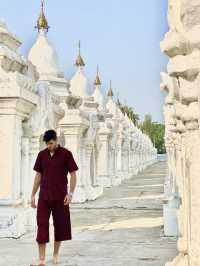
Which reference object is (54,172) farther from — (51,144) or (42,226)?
Answer: (42,226)

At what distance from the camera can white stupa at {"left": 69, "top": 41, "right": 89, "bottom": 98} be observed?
1841cm

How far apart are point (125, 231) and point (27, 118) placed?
8.03ft

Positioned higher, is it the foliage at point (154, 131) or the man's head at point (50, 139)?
the foliage at point (154, 131)

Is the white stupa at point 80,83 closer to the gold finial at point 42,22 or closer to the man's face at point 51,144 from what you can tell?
the gold finial at point 42,22

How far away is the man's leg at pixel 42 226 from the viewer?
5457mm

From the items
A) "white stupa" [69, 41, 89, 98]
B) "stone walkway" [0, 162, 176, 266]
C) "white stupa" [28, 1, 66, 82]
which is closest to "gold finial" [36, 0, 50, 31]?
"white stupa" [28, 1, 66, 82]

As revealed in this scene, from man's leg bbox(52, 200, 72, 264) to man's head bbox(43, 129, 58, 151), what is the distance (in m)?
0.60

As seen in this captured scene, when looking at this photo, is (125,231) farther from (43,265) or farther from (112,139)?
(112,139)

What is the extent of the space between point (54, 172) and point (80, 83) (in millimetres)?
13065

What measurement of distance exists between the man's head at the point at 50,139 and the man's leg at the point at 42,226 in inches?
23.6

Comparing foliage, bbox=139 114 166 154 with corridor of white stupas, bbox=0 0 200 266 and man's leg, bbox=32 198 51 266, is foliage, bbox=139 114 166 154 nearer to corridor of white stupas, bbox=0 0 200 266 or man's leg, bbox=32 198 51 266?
corridor of white stupas, bbox=0 0 200 266

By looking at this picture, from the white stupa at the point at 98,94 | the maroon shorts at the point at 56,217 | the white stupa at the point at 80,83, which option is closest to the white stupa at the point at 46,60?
the white stupa at the point at 80,83

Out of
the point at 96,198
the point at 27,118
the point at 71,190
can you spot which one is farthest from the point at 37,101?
the point at 96,198

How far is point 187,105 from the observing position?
2.82 metres
